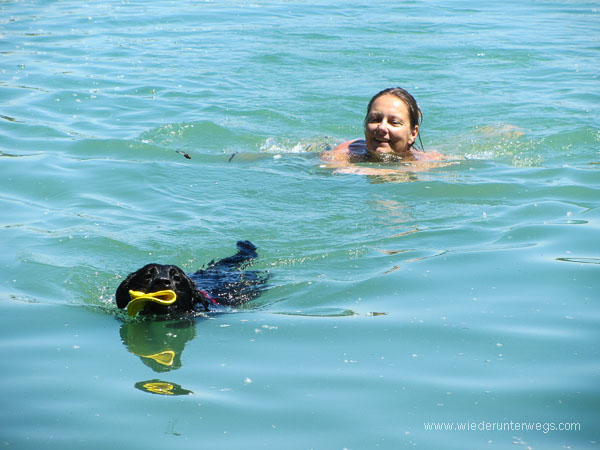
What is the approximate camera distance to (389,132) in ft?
24.7

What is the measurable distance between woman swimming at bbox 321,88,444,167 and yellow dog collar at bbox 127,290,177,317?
3.70 m

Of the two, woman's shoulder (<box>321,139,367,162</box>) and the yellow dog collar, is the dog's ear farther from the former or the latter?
woman's shoulder (<box>321,139,367,162</box>)

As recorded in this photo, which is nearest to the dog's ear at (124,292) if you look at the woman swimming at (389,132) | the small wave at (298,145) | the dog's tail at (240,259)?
the dog's tail at (240,259)

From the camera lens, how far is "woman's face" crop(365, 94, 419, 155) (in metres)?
7.50

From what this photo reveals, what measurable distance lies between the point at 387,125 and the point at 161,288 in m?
4.00

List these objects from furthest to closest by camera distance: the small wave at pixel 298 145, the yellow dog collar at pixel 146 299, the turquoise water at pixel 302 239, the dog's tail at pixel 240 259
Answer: the small wave at pixel 298 145 → the dog's tail at pixel 240 259 → the yellow dog collar at pixel 146 299 → the turquoise water at pixel 302 239

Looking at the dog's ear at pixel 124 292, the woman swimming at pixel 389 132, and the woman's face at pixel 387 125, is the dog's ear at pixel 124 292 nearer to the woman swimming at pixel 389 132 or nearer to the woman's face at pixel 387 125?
the woman swimming at pixel 389 132

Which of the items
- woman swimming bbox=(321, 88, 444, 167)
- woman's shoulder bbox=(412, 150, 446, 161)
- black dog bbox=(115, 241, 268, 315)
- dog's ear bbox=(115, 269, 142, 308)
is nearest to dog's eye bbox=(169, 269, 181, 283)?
black dog bbox=(115, 241, 268, 315)

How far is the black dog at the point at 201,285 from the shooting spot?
409cm

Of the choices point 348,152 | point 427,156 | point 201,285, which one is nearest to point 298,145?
point 348,152

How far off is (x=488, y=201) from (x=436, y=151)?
72.6 inches

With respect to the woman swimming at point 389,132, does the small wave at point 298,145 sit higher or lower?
lower

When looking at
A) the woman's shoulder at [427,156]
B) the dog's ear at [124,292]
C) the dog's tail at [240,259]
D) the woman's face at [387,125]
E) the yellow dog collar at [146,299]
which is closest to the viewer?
the yellow dog collar at [146,299]

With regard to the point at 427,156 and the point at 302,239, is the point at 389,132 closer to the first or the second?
the point at 427,156
